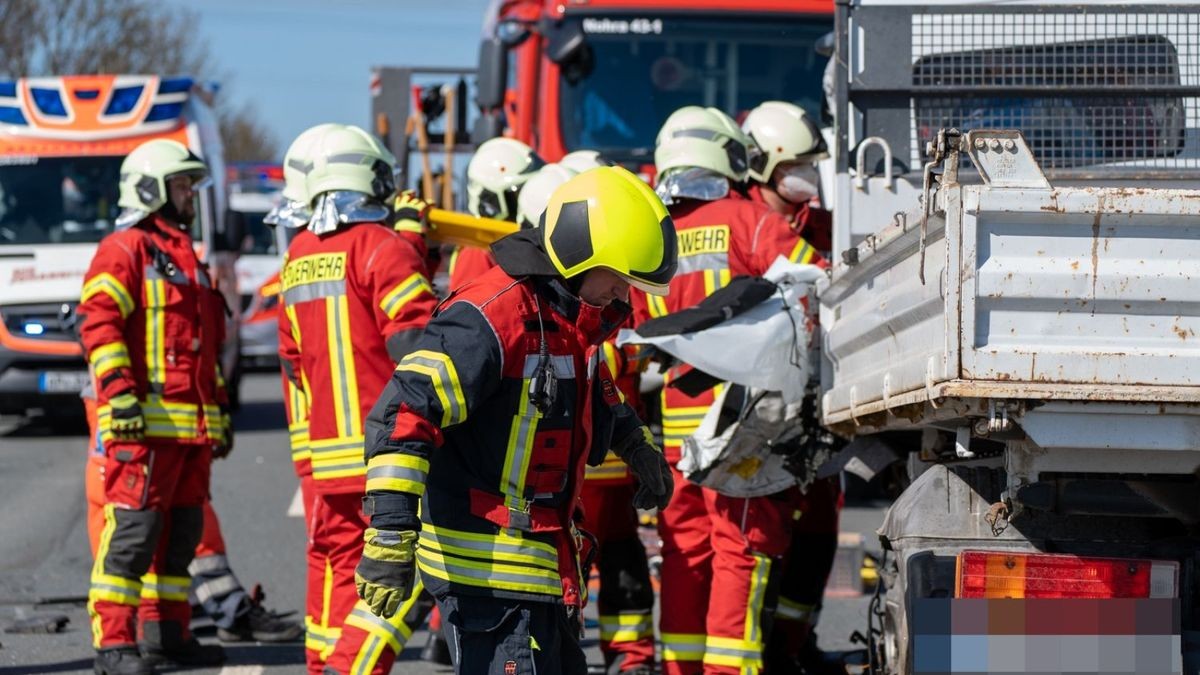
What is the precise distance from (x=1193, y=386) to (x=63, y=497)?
32.3 feet

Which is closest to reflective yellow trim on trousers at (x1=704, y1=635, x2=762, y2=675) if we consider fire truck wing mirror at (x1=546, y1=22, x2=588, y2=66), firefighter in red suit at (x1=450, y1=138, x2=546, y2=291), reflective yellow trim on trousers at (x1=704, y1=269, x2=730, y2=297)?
reflective yellow trim on trousers at (x1=704, y1=269, x2=730, y2=297)

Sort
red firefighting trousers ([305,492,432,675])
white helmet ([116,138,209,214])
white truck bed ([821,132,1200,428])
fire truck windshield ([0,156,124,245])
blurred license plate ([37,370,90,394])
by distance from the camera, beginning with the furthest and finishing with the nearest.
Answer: fire truck windshield ([0,156,124,245]) < blurred license plate ([37,370,90,394]) < white helmet ([116,138,209,214]) < red firefighting trousers ([305,492,432,675]) < white truck bed ([821,132,1200,428])

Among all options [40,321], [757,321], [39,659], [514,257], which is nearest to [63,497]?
[40,321]

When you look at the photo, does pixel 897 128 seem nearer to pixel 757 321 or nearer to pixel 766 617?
pixel 757 321

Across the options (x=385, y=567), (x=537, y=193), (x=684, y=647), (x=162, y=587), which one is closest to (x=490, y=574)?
(x=385, y=567)

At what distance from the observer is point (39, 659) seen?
7.38 metres

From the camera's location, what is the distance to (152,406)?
7098 millimetres

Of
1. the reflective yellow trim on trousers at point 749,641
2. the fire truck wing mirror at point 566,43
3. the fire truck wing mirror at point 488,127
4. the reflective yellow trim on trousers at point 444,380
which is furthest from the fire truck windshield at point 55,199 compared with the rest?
the reflective yellow trim on trousers at point 444,380

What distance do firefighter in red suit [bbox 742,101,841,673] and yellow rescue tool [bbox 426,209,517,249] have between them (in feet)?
3.72

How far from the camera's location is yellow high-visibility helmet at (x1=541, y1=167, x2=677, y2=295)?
4316 millimetres

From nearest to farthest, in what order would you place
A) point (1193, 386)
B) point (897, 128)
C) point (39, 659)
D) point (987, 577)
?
point (1193, 386) → point (987, 577) → point (897, 128) → point (39, 659)

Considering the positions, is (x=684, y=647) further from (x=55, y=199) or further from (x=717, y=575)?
(x=55, y=199)

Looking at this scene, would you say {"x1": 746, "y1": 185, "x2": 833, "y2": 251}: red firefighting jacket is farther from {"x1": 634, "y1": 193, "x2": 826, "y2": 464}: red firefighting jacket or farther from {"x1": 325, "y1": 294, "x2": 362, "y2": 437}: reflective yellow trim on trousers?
{"x1": 325, "y1": 294, "x2": 362, "y2": 437}: reflective yellow trim on trousers

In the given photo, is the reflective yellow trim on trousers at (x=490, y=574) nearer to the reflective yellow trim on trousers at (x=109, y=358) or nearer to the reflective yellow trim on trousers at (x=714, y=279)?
the reflective yellow trim on trousers at (x=714, y=279)
